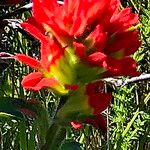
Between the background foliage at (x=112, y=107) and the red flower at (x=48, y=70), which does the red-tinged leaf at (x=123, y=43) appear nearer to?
the red flower at (x=48, y=70)

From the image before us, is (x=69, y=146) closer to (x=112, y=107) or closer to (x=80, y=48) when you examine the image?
(x=80, y=48)

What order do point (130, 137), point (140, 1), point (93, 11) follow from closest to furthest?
point (93, 11), point (130, 137), point (140, 1)

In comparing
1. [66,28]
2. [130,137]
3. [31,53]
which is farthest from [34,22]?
[31,53]

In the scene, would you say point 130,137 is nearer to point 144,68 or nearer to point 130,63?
point 144,68

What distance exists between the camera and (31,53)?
1898 mm

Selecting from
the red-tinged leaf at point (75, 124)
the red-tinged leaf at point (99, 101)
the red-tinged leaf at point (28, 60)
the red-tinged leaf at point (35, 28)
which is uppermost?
the red-tinged leaf at point (35, 28)

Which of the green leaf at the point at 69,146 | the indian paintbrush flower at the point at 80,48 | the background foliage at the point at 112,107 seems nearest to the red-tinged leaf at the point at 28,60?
the indian paintbrush flower at the point at 80,48

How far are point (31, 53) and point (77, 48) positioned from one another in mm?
1232

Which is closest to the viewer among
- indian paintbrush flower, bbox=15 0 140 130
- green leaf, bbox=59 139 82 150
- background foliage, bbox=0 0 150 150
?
indian paintbrush flower, bbox=15 0 140 130

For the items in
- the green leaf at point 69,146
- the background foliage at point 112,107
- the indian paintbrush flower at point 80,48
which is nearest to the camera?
the indian paintbrush flower at point 80,48

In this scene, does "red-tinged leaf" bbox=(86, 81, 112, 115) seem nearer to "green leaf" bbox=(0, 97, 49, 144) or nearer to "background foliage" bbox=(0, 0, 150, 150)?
"green leaf" bbox=(0, 97, 49, 144)

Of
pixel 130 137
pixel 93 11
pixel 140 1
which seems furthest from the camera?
pixel 140 1

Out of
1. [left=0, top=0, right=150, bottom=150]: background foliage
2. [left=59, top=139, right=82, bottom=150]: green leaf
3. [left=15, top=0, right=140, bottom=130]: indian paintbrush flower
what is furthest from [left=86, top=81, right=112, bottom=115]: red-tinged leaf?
[left=0, top=0, right=150, bottom=150]: background foliage

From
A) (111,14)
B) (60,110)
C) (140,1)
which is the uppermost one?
(140,1)
